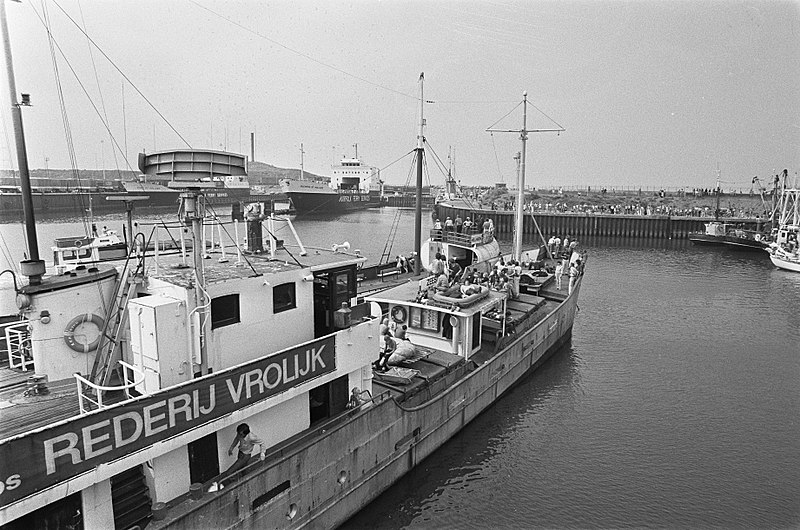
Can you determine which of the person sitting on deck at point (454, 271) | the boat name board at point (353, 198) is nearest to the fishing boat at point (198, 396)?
the person sitting on deck at point (454, 271)

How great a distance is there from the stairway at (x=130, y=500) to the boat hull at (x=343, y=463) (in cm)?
43

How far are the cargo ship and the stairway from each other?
61886 mm

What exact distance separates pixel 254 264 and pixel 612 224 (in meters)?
68.9

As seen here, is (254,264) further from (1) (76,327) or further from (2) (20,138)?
(2) (20,138)

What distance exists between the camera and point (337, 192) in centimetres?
10106

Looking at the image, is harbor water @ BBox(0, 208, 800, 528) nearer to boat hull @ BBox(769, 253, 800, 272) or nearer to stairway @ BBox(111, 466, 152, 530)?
stairway @ BBox(111, 466, 152, 530)

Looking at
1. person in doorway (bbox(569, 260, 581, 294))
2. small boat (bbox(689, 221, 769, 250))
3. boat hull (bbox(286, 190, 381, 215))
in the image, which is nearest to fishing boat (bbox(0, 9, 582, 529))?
person in doorway (bbox(569, 260, 581, 294))

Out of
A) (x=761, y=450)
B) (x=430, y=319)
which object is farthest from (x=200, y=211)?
(x=761, y=450)

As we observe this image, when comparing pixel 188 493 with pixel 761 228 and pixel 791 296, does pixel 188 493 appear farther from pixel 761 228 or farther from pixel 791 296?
pixel 761 228

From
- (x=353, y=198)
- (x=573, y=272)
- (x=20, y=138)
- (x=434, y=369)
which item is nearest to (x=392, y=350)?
(x=434, y=369)

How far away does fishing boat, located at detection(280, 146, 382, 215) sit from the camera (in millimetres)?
89875

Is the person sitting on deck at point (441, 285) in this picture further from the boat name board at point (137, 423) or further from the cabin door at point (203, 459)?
the cabin door at point (203, 459)

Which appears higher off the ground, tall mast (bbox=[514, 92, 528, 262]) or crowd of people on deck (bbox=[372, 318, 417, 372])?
tall mast (bbox=[514, 92, 528, 262])

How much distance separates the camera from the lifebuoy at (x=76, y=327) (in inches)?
331
